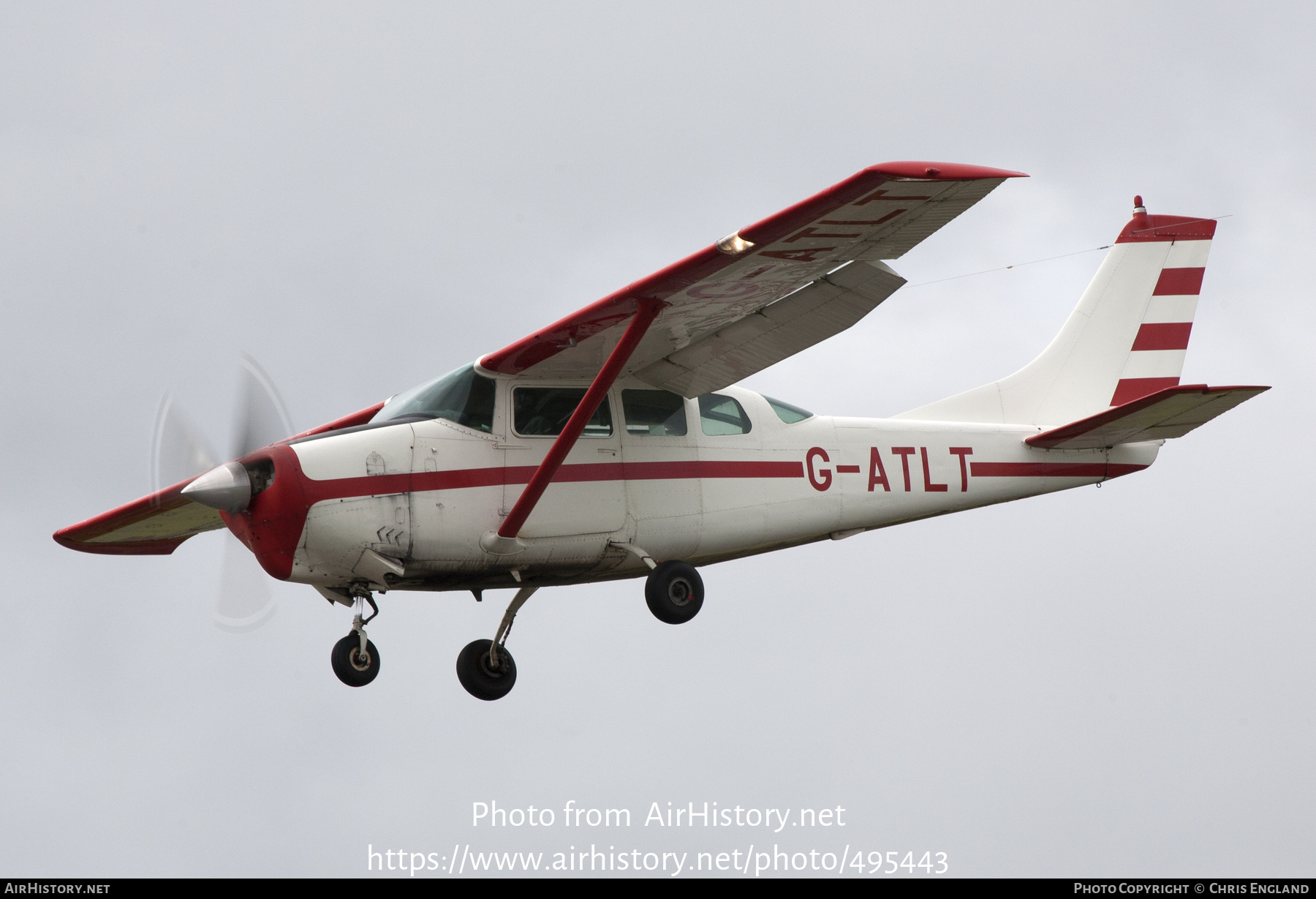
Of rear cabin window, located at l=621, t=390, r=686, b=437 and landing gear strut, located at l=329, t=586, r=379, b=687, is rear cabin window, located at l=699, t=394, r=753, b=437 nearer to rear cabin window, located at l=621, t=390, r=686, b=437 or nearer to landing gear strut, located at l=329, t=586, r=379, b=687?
rear cabin window, located at l=621, t=390, r=686, b=437

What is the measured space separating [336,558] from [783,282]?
14.2 ft

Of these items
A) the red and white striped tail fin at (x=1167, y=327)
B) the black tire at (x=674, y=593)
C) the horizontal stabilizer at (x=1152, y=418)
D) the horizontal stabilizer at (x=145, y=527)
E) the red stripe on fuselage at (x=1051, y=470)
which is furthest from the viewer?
the red and white striped tail fin at (x=1167, y=327)

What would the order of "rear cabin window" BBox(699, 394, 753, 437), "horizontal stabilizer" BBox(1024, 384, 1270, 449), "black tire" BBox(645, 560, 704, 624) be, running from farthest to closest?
"rear cabin window" BBox(699, 394, 753, 437), "horizontal stabilizer" BBox(1024, 384, 1270, 449), "black tire" BBox(645, 560, 704, 624)

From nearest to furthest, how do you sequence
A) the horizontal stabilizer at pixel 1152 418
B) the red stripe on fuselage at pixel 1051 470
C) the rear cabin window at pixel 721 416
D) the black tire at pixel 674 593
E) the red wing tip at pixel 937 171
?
the red wing tip at pixel 937 171
the black tire at pixel 674 593
the horizontal stabilizer at pixel 1152 418
the rear cabin window at pixel 721 416
the red stripe on fuselage at pixel 1051 470

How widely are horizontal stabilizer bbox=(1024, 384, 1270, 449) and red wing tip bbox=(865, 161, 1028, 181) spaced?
4.10 metres

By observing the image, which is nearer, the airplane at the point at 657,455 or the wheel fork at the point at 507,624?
the airplane at the point at 657,455

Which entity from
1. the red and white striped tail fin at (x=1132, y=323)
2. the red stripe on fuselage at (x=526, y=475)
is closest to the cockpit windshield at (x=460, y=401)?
the red stripe on fuselage at (x=526, y=475)

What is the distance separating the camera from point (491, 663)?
48.8 ft

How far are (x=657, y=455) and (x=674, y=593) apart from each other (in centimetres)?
132

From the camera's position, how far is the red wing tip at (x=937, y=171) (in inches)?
420

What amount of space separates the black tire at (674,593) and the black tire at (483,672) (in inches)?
75.7

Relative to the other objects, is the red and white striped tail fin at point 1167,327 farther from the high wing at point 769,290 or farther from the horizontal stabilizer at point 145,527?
the horizontal stabilizer at point 145,527

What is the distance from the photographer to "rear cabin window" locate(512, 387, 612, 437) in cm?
1377

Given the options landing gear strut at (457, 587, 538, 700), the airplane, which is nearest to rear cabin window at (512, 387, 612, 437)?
the airplane
